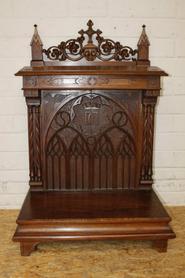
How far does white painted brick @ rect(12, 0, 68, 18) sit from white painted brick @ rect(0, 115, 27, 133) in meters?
0.54

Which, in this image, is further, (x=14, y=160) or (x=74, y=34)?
(x=14, y=160)

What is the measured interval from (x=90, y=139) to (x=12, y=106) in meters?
0.48

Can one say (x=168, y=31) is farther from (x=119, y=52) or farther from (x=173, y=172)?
(x=173, y=172)

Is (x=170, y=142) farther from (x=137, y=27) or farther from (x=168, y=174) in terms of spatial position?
(x=137, y=27)

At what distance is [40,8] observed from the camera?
176cm

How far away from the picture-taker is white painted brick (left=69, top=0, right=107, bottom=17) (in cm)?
177

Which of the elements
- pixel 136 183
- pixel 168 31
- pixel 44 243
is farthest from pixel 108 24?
pixel 44 243

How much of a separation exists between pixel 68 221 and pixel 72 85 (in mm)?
635

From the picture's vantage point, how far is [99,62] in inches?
69.4

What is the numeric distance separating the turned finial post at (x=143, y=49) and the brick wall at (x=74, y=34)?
83 mm

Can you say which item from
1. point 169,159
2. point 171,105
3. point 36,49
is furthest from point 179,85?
point 36,49

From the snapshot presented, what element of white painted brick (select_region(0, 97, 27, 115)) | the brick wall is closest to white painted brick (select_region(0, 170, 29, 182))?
the brick wall

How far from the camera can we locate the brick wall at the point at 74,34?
1769 mm

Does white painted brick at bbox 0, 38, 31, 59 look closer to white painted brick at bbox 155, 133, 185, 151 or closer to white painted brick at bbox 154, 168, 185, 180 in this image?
white painted brick at bbox 155, 133, 185, 151
